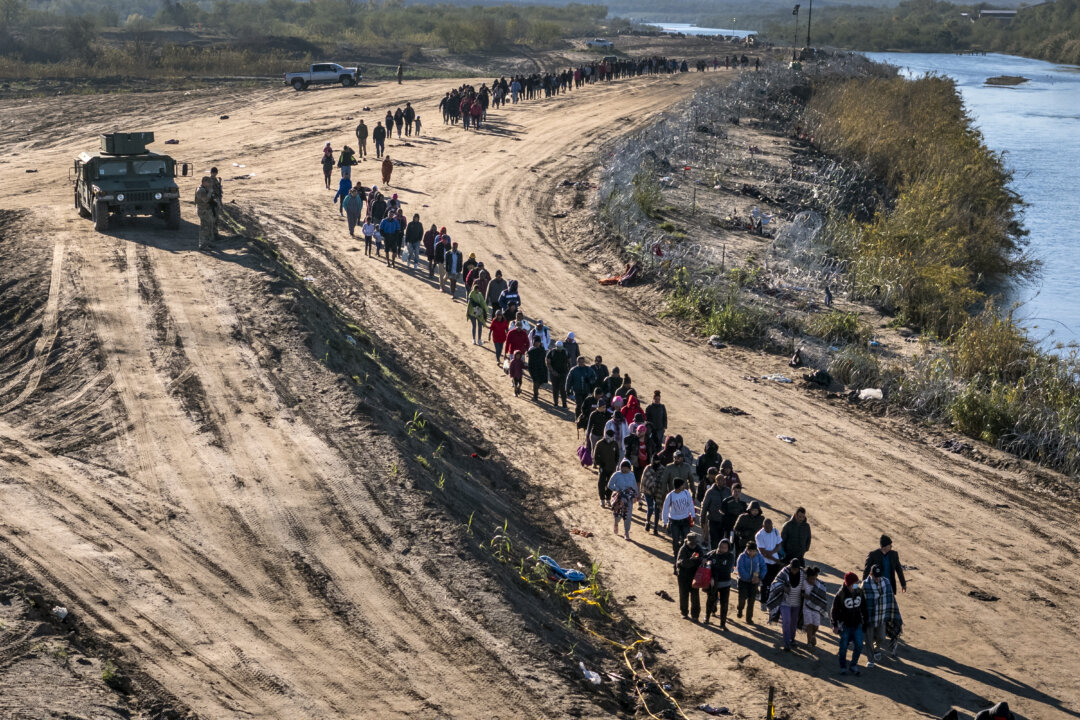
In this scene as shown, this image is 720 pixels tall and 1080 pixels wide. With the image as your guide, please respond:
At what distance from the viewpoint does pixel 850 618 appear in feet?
40.1

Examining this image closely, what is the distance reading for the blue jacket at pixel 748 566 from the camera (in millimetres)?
12898

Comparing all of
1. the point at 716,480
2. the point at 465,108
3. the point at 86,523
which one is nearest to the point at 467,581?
the point at 716,480

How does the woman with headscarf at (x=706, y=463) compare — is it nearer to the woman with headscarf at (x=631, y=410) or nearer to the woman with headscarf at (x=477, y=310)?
the woman with headscarf at (x=631, y=410)

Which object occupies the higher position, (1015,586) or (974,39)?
(974,39)

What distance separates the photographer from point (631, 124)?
49.7 meters

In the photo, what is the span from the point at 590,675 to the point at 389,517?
3.50 m

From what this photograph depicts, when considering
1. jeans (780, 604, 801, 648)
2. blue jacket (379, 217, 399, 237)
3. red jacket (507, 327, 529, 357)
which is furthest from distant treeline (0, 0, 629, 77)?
jeans (780, 604, 801, 648)

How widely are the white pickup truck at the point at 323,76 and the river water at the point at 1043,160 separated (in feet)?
110

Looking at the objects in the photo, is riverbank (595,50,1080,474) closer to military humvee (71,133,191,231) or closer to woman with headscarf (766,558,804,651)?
woman with headscarf (766,558,804,651)

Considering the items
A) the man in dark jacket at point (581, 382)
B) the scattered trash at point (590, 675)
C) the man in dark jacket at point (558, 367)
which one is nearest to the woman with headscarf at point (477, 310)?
the man in dark jacket at point (558, 367)

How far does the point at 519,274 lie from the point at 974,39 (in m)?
135

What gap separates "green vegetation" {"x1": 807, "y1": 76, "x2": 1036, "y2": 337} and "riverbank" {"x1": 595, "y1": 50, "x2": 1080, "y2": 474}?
3.1 inches

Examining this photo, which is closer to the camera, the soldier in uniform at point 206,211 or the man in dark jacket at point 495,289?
the man in dark jacket at point 495,289

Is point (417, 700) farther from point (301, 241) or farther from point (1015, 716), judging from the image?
point (301, 241)
